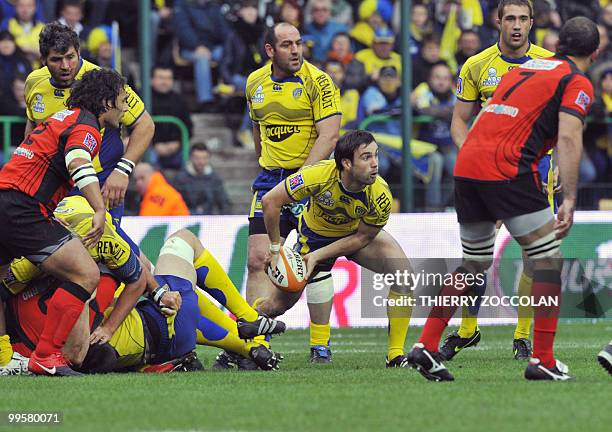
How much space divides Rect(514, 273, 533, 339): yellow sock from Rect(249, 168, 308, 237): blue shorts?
1.93 meters

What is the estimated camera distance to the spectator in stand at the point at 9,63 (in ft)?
53.2

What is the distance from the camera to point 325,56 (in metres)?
18.1

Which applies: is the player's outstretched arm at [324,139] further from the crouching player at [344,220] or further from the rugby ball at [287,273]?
the rugby ball at [287,273]

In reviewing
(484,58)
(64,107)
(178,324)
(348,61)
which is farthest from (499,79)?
(348,61)

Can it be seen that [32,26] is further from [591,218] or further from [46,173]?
[46,173]

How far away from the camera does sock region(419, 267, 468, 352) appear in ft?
26.2

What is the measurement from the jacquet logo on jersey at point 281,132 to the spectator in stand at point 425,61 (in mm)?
7133

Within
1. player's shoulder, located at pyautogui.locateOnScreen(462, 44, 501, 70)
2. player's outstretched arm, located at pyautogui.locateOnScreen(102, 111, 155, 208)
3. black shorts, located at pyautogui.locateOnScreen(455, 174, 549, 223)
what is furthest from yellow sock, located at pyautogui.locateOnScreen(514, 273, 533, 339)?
Answer: player's outstretched arm, located at pyautogui.locateOnScreen(102, 111, 155, 208)

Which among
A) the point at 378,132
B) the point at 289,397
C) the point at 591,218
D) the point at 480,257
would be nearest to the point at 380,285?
the point at 591,218

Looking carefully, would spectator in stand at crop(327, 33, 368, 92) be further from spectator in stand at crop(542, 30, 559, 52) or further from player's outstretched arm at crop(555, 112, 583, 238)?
player's outstretched arm at crop(555, 112, 583, 238)

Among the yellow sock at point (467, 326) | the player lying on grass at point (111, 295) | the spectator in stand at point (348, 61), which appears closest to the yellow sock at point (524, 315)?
the yellow sock at point (467, 326)

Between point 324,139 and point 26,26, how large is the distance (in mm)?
7530

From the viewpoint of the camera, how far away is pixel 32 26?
16.9m

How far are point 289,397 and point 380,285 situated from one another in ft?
20.6
